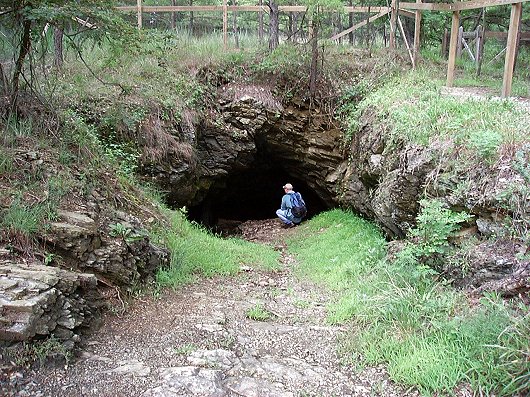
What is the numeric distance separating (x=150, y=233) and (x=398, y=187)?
364cm

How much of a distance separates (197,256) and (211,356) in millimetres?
2724

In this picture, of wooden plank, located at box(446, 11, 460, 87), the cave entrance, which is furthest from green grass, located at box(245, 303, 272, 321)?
the cave entrance

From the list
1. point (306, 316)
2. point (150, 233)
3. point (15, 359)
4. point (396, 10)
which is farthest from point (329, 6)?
point (15, 359)

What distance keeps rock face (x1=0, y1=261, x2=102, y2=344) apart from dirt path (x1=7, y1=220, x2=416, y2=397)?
27 cm

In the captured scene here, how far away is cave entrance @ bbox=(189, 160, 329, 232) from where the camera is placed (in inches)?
516

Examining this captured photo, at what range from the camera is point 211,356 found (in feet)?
13.3

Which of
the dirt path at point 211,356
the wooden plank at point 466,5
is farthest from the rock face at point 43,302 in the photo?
the wooden plank at point 466,5

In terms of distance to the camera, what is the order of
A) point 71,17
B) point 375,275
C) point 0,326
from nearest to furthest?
point 0,326 < point 71,17 < point 375,275

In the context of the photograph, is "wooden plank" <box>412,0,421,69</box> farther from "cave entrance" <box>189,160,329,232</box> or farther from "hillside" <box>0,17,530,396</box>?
"cave entrance" <box>189,160,329,232</box>

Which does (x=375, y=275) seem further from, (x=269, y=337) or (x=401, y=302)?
(x=269, y=337)

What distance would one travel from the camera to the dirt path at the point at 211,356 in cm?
357

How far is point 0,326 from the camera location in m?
3.50

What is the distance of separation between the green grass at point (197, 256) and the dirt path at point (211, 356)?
47 centimetres

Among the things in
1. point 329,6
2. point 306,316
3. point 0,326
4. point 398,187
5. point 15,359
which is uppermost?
point 329,6
